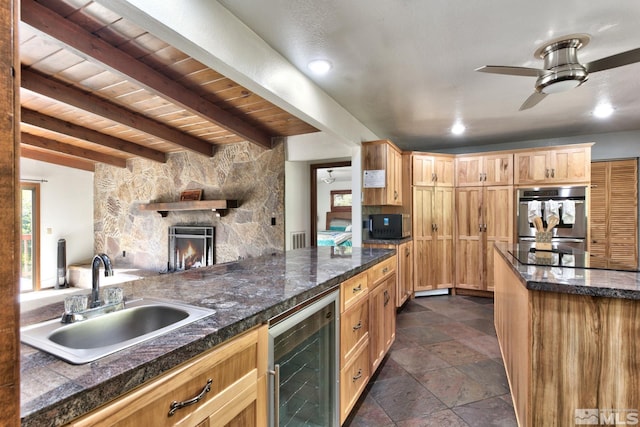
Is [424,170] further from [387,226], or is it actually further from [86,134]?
[86,134]

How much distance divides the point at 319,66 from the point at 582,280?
2.07 m

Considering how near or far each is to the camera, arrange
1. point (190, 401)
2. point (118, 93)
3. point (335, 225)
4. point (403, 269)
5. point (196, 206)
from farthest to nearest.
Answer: point (335, 225), point (196, 206), point (403, 269), point (118, 93), point (190, 401)

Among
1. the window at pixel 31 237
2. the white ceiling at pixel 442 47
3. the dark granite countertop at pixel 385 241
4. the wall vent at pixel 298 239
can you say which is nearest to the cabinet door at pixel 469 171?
the white ceiling at pixel 442 47

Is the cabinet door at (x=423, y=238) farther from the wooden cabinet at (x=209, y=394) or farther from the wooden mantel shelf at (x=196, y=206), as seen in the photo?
the wooden cabinet at (x=209, y=394)

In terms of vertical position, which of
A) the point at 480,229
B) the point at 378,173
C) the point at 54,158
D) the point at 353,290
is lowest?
the point at 353,290

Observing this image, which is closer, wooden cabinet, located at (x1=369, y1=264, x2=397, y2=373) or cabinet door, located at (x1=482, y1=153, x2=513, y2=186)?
wooden cabinet, located at (x1=369, y1=264, x2=397, y2=373)

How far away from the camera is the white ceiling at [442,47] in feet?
5.54

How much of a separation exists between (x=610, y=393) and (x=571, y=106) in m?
3.04

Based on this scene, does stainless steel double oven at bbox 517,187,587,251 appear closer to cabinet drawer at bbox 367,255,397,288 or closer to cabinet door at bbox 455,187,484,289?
cabinet door at bbox 455,187,484,289

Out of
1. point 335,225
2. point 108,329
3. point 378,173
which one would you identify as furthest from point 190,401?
point 335,225

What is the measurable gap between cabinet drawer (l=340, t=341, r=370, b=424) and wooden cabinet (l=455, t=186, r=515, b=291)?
3.07 m

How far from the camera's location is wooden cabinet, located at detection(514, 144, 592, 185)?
393 centimetres

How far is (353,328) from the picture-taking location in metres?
1.84

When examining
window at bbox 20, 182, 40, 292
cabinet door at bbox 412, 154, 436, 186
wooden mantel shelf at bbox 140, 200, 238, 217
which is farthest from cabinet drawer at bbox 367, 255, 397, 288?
window at bbox 20, 182, 40, 292
